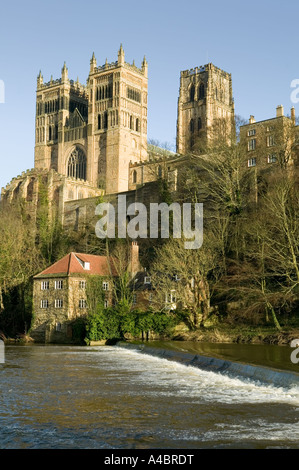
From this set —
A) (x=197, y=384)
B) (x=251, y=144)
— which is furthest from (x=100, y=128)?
(x=197, y=384)

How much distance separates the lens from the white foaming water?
1530cm

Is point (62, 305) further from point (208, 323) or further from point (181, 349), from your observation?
point (181, 349)

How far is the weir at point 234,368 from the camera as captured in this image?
16922 millimetres

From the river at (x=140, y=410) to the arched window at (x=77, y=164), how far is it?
73.4 metres

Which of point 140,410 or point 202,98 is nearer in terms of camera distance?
point 140,410

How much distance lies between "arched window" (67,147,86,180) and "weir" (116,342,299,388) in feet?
225

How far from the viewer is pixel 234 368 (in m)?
20.0

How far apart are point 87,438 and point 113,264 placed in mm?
34693

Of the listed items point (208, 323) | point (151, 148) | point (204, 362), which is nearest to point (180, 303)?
point (208, 323)

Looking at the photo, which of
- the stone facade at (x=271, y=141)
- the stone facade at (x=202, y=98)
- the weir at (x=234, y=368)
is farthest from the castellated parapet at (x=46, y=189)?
the weir at (x=234, y=368)

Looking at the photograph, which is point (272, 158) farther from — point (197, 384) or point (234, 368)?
point (197, 384)

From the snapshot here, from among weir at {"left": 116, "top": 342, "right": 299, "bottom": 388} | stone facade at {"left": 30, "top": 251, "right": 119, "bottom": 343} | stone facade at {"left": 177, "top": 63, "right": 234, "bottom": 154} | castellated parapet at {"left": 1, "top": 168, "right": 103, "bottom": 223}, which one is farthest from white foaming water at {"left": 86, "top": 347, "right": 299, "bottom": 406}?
stone facade at {"left": 177, "top": 63, "right": 234, "bottom": 154}

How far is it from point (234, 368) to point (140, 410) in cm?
689

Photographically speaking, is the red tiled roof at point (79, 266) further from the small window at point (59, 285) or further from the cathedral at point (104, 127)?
the cathedral at point (104, 127)
